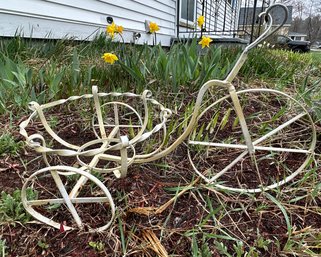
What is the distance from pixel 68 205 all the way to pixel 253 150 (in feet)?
1.85

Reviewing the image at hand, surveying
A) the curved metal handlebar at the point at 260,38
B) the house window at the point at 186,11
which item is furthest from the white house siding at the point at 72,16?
the curved metal handlebar at the point at 260,38

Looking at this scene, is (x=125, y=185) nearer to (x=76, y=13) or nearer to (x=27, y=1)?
(x=27, y=1)

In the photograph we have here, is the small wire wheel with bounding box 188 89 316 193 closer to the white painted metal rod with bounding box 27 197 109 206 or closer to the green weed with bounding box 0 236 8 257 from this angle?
the white painted metal rod with bounding box 27 197 109 206

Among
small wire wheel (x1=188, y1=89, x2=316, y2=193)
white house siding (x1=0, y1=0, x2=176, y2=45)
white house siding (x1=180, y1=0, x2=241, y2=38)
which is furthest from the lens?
white house siding (x1=180, y1=0, x2=241, y2=38)

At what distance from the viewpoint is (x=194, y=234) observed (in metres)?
0.87

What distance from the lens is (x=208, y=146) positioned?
4.09 feet

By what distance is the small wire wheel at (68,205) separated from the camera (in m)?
0.83

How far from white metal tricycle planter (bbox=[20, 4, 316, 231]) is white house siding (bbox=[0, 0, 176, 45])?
2.04 metres

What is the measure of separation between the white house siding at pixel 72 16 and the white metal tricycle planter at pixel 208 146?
6.69 feet

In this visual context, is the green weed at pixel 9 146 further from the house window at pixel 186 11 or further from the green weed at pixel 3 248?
the house window at pixel 186 11

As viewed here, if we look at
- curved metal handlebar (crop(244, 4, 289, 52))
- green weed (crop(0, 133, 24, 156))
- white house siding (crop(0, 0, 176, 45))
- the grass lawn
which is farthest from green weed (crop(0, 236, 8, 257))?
white house siding (crop(0, 0, 176, 45))

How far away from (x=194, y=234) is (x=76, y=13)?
149 inches

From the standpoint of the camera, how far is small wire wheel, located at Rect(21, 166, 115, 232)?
0.83 metres

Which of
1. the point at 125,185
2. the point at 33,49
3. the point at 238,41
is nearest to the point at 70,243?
the point at 125,185
